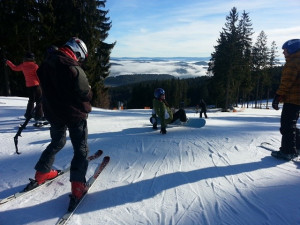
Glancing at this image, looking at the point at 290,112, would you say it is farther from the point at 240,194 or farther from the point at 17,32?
the point at 17,32

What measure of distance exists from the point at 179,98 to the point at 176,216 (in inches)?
3077

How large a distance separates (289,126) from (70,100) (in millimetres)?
3931

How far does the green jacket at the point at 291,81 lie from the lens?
4090 millimetres

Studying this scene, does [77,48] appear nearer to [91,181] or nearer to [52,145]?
[52,145]

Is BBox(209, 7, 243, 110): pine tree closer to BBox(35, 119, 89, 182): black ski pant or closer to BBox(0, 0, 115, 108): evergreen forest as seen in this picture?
BBox(0, 0, 115, 108): evergreen forest

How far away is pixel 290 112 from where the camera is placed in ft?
14.3

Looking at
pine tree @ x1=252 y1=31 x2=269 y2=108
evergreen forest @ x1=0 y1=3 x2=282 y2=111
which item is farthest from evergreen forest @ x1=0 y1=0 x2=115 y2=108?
pine tree @ x1=252 y1=31 x2=269 y2=108

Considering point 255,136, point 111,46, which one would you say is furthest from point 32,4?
point 255,136

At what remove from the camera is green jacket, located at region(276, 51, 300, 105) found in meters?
4.09

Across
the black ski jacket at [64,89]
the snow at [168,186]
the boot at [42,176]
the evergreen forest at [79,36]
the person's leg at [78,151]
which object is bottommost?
the snow at [168,186]

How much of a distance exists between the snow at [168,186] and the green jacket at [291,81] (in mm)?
1235

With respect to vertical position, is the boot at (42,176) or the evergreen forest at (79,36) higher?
the evergreen forest at (79,36)

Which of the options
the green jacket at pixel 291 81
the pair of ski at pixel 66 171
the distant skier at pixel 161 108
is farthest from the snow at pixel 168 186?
the green jacket at pixel 291 81

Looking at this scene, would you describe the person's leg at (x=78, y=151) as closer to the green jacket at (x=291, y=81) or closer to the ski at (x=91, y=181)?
the ski at (x=91, y=181)
